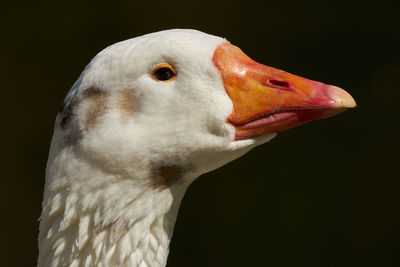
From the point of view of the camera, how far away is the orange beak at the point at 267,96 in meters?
3.00

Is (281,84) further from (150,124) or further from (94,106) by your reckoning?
(94,106)

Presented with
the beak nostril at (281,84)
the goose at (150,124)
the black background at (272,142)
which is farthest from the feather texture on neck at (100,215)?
the black background at (272,142)

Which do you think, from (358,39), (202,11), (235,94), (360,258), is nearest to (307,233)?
(360,258)

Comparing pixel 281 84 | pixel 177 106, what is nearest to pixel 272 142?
pixel 281 84

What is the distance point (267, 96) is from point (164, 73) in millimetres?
524

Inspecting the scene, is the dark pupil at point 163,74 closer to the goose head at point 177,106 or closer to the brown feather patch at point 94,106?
the goose head at point 177,106

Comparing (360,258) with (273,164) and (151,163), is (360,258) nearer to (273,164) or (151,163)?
(273,164)

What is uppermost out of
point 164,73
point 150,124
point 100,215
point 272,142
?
point 164,73

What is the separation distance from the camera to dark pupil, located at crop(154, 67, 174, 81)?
309 centimetres

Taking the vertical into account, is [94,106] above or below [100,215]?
above

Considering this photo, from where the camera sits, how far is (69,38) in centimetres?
739

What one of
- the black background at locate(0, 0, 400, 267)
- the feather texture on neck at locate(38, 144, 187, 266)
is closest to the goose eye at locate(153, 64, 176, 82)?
the feather texture on neck at locate(38, 144, 187, 266)

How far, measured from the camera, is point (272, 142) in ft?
25.4

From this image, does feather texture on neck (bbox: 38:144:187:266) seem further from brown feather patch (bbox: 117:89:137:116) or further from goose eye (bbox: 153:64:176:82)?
goose eye (bbox: 153:64:176:82)
